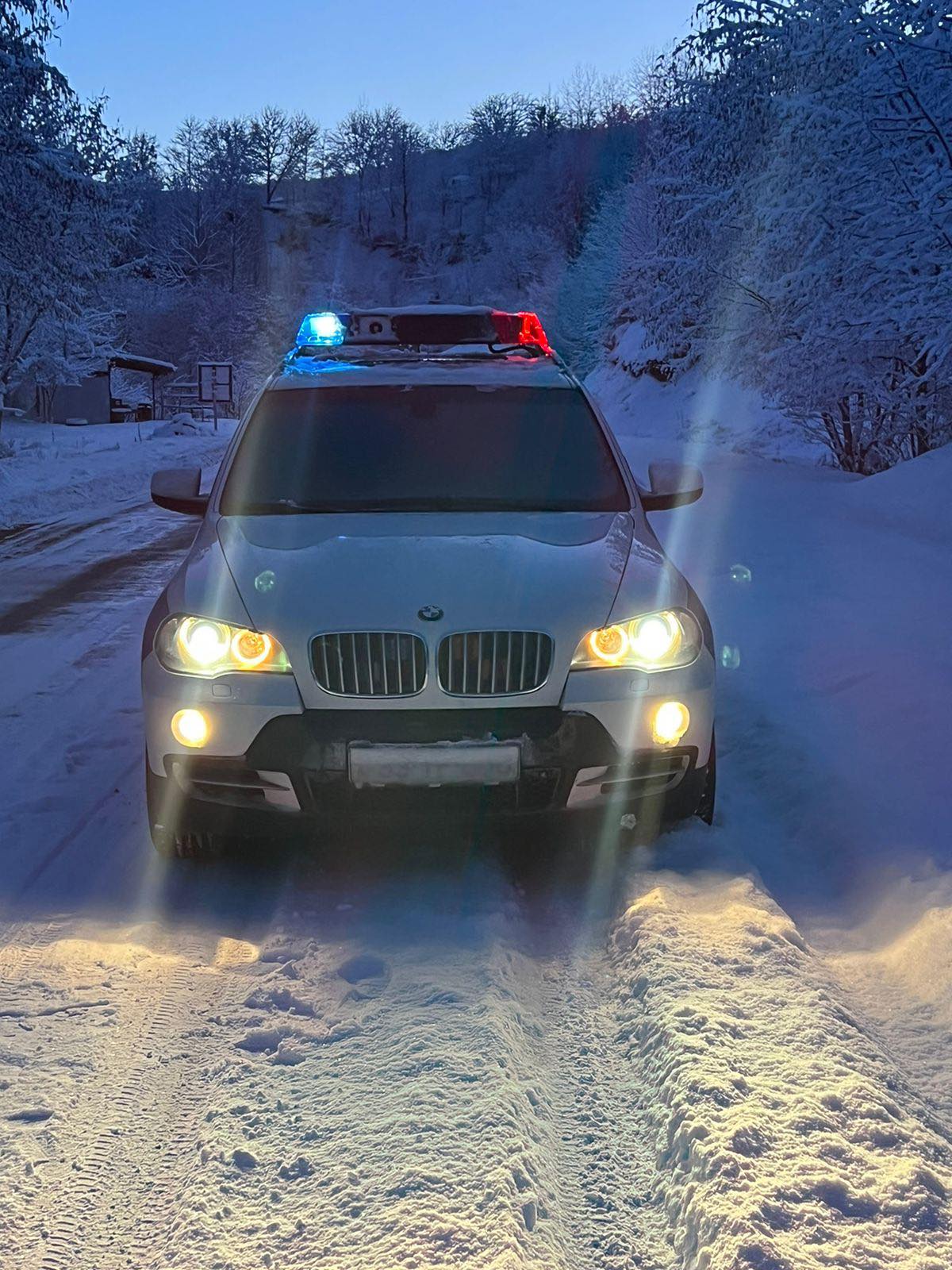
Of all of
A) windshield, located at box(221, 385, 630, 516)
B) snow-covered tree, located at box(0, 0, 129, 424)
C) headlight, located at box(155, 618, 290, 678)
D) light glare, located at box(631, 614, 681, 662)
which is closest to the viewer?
headlight, located at box(155, 618, 290, 678)

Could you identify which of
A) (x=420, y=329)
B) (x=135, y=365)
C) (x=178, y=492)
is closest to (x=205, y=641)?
(x=178, y=492)

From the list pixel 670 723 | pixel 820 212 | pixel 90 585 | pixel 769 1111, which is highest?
pixel 820 212

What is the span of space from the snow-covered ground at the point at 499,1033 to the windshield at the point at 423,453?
1.40 m

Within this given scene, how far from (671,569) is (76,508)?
14.9m

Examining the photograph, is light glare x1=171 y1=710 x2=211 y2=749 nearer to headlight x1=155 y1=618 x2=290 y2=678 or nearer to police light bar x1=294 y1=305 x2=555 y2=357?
headlight x1=155 y1=618 x2=290 y2=678

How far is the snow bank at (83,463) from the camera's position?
17.0 meters

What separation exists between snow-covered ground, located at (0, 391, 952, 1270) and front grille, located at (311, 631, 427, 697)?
730 mm

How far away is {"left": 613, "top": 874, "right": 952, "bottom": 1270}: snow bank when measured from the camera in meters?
2.07

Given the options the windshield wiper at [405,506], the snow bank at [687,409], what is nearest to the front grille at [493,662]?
the windshield wiper at [405,506]

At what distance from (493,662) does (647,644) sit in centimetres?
55

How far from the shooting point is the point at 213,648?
3607 mm

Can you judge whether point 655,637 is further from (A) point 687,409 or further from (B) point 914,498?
(A) point 687,409

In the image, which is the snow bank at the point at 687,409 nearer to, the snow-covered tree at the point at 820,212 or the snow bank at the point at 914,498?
the snow-covered tree at the point at 820,212

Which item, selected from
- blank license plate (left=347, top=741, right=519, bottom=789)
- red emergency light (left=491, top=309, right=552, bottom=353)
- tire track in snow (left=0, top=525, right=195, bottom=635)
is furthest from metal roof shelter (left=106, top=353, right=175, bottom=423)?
blank license plate (left=347, top=741, right=519, bottom=789)
